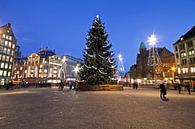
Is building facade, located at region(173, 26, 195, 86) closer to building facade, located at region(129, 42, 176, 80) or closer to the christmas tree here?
building facade, located at region(129, 42, 176, 80)

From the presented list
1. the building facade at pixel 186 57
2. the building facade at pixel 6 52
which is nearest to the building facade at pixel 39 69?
the building facade at pixel 6 52

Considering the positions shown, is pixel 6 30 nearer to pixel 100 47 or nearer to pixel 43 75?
pixel 43 75

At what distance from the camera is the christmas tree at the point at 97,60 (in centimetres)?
3281

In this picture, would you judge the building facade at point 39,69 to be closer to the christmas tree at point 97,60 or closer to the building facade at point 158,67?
the building facade at point 158,67

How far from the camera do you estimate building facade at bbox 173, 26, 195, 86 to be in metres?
53.2

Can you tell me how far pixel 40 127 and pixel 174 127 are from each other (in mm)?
4955

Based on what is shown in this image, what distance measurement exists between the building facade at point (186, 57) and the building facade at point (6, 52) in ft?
221

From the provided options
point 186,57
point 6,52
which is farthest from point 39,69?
point 186,57

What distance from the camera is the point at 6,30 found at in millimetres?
76062

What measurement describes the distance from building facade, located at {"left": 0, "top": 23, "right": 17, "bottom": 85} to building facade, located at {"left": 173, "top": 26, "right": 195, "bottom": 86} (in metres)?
67.5

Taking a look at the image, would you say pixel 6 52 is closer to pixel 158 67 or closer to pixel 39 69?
pixel 39 69

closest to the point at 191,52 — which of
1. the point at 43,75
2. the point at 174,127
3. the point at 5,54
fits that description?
the point at 174,127

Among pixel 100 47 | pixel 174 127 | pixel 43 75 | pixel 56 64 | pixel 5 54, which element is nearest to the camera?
pixel 174 127

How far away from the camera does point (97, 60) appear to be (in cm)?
3362
